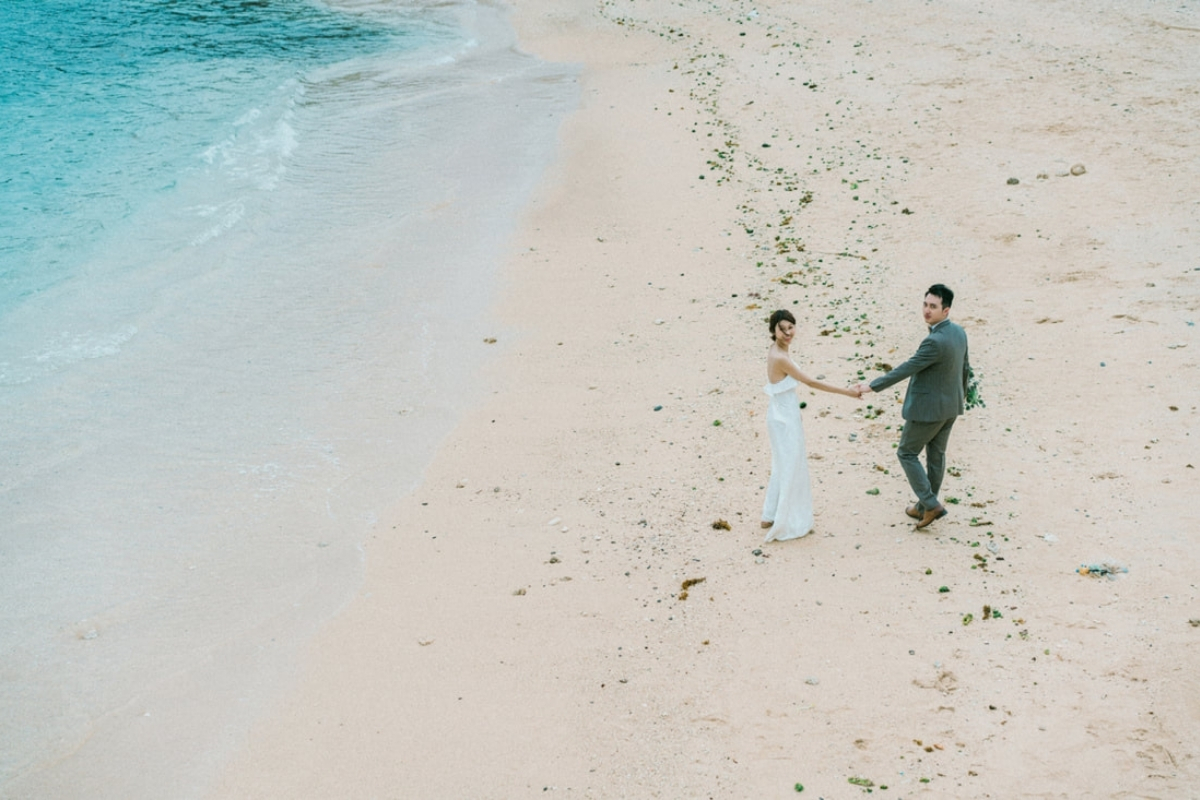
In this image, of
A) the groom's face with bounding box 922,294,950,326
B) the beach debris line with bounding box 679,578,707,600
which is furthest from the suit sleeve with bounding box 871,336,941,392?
the beach debris line with bounding box 679,578,707,600

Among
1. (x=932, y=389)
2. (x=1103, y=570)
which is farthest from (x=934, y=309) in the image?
(x=1103, y=570)

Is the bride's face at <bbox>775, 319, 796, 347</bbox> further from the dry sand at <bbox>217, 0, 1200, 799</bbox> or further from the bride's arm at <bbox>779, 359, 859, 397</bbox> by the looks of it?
the dry sand at <bbox>217, 0, 1200, 799</bbox>

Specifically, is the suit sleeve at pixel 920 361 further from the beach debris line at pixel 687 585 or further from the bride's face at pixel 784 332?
the beach debris line at pixel 687 585

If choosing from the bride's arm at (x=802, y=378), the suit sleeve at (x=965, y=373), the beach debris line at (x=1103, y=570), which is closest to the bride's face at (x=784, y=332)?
the bride's arm at (x=802, y=378)

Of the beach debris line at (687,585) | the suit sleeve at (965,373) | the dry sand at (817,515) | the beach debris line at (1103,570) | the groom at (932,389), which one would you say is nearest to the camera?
the dry sand at (817,515)

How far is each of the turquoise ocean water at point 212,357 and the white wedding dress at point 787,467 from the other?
374cm

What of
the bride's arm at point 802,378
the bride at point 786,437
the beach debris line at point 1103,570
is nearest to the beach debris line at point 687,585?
the bride at point 786,437

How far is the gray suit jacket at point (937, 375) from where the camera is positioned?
7.11 meters

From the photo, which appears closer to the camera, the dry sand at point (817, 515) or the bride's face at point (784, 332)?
the dry sand at point (817, 515)

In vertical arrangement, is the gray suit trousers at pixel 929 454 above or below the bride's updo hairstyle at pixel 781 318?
below

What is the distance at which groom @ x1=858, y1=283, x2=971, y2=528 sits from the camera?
7090 mm

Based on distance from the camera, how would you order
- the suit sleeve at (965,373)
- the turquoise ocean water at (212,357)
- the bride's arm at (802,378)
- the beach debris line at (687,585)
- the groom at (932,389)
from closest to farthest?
1. the groom at (932,389)
2. the suit sleeve at (965,373)
3. the bride's arm at (802,378)
4. the beach debris line at (687,585)
5. the turquoise ocean water at (212,357)

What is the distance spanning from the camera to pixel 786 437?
297 inches

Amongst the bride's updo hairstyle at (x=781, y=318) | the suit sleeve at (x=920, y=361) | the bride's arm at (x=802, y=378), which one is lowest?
the bride's arm at (x=802, y=378)
